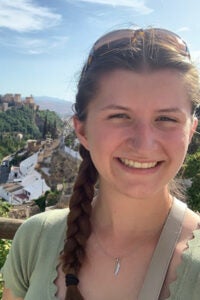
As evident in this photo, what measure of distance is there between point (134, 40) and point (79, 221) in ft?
2.05

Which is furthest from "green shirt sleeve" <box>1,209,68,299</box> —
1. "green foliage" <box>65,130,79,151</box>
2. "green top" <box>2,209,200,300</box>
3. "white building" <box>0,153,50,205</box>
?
"white building" <box>0,153,50,205</box>

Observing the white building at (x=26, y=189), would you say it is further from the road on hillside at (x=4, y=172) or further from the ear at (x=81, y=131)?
the ear at (x=81, y=131)

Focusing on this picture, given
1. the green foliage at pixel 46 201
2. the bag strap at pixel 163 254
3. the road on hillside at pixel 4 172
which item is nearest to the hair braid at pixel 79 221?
the bag strap at pixel 163 254

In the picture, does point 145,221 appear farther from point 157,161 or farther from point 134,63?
point 134,63

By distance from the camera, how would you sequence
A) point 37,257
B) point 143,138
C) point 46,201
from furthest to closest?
point 46,201 < point 37,257 < point 143,138

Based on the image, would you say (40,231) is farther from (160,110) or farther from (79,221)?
(160,110)

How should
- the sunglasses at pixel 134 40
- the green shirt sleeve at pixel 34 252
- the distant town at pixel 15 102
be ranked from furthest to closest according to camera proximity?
the distant town at pixel 15 102
the green shirt sleeve at pixel 34 252
the sunglasses at pixel 134 40

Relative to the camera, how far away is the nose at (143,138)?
3.87 feet

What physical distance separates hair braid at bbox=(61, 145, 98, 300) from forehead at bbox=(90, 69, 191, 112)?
16.3 inches

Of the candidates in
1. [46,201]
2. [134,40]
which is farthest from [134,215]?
[46,201]

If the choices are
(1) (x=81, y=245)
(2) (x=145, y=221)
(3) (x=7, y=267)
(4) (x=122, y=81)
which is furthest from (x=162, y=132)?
(3) (x=7, y=267)

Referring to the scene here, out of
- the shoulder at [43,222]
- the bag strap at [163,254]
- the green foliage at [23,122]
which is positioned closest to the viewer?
the bag strap at [163,254]

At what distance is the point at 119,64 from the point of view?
1.25 metres

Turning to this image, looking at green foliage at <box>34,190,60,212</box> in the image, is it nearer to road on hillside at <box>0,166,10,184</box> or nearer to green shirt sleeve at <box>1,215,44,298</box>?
green shirt sleeve at <box>1,215,44,298</box>
